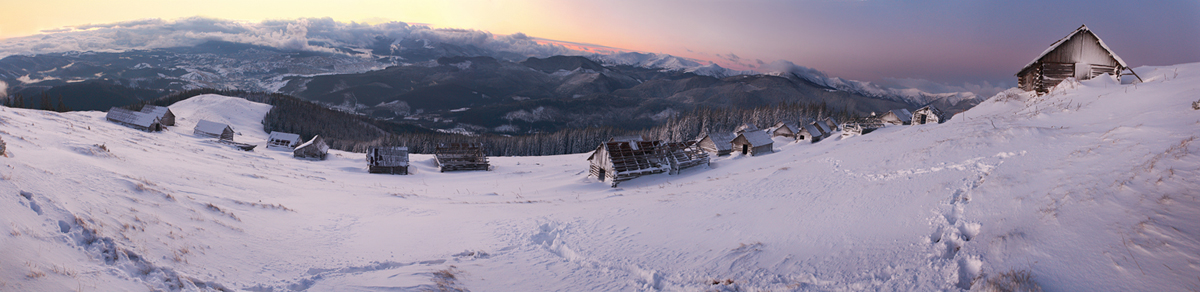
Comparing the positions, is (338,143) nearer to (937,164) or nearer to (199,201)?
(199,201)

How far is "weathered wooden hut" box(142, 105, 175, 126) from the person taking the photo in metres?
64.0

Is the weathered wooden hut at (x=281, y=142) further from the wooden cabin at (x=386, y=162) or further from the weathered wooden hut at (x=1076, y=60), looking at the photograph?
the weathered wooden hut at (x=1076, y=60)

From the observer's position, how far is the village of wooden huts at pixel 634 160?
112ft

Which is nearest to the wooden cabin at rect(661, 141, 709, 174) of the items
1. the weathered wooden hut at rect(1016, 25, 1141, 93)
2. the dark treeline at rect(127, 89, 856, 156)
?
the weathered wooden hut at rect(1016, 25, 1141, 93)

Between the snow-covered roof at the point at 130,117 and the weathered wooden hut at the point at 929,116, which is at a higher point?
the weathered wooden hut at the point at 929,116

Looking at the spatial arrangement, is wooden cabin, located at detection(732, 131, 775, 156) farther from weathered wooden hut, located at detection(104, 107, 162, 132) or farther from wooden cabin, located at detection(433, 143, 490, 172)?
weathered wooden hut, located at detection(104, 107, 162, 132)

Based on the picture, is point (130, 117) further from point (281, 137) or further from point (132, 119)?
point (281, 137)

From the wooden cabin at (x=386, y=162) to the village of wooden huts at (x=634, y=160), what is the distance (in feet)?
72.7

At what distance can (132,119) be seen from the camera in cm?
5941

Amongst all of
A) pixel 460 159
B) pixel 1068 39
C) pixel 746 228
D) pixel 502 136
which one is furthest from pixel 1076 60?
pixel 502 136

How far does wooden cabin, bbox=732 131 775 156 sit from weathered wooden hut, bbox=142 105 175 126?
268 ft

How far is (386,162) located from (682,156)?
101ft

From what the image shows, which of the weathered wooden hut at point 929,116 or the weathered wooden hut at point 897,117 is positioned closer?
the weathered wooden hut at point 929,116

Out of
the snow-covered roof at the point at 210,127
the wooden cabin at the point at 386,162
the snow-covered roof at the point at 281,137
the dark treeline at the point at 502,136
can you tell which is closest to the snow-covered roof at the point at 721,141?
the wooden cabin at the point at 386,162
